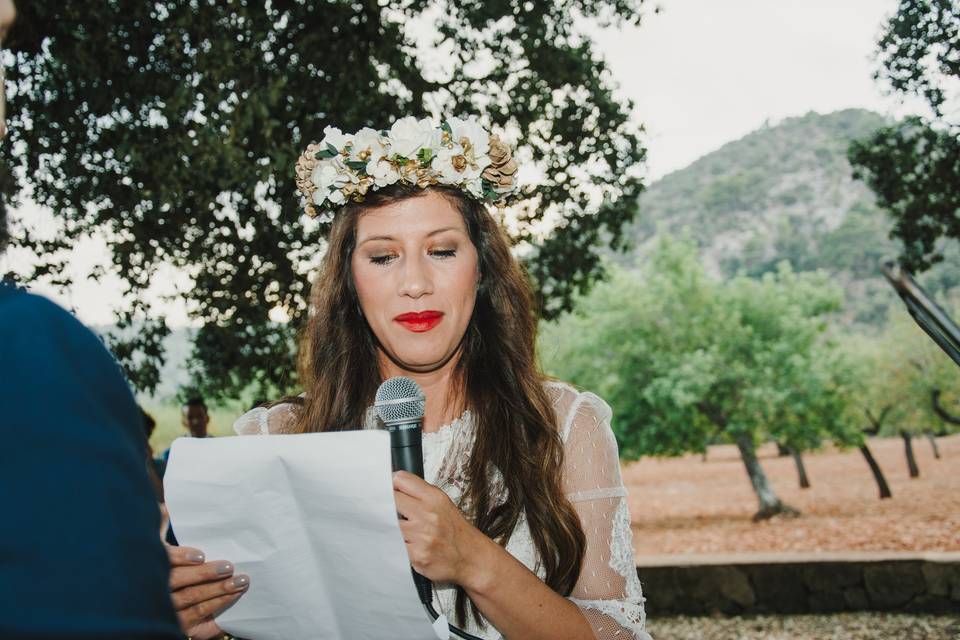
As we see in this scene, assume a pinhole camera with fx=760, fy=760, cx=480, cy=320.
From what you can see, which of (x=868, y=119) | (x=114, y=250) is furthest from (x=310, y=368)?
(x=868, y=119)

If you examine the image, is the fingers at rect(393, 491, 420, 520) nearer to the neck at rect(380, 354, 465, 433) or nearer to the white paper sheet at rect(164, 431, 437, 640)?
the white paper sheet at rect(164, 431, 437, 640)

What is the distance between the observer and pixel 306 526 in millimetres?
1280

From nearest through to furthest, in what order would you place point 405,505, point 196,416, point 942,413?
point 405,505 → point 196,416 → point 942,413

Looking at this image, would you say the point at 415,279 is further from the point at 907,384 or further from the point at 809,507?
the point at 907,384

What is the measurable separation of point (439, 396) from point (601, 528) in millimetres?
589

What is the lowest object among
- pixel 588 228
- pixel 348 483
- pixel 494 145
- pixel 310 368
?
pixel 348 483

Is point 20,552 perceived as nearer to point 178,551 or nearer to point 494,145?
point 178,551

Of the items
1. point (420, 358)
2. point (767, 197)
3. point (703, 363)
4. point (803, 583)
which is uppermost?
point (767, 197)

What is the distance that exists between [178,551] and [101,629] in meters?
0.82

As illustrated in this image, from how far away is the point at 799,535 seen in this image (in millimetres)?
21844

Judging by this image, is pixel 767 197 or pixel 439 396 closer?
pixel 439 396

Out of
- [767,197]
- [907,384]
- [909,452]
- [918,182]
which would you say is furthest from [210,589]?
[767,197]

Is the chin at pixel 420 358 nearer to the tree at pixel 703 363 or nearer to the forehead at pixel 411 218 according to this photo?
the forehead at pixel 411 218

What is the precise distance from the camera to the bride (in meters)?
1.75
